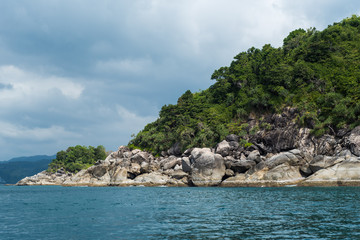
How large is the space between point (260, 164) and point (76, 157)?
120 metres

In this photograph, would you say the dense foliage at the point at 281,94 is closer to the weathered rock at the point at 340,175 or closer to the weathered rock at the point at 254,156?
the weathered rock at the point at 254,156

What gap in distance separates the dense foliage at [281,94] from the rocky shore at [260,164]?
10.6ft

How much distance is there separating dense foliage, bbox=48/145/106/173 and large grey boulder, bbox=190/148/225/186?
9636 centimetres

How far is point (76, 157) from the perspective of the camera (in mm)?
146125

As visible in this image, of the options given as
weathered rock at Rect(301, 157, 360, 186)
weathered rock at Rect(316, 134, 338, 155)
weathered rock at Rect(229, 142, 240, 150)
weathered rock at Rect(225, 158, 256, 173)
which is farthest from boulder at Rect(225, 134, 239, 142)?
weathered rock at Rect(301, 157, 360, 186)

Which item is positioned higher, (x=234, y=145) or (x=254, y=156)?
Result: (x=234, y=145)

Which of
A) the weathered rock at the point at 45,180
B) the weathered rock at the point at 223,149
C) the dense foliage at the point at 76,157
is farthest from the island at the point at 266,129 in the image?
the dense foliage at the point at 76,157

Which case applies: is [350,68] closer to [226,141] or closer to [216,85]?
[226,141]

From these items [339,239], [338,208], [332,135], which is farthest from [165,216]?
[332,135]

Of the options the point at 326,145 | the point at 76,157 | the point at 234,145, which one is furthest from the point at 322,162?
the point at 76,157

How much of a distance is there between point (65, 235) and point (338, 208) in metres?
16.3

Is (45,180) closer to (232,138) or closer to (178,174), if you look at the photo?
(178,174)

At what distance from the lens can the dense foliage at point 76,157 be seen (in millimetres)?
138000

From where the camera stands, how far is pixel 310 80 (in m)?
63.1
